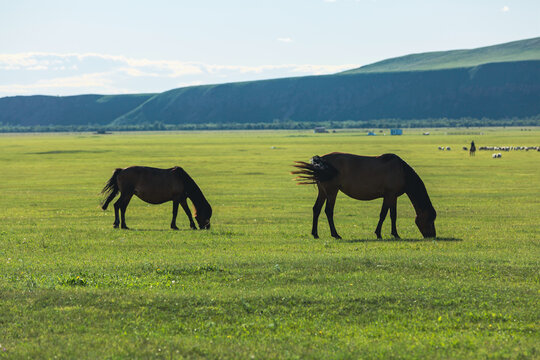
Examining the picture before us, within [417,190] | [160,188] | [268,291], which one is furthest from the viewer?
[160,188]

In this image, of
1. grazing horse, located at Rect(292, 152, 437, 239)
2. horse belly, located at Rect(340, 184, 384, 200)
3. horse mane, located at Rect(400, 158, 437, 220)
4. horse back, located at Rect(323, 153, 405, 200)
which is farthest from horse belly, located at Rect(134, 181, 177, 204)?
horse mane, located at Rect(400, 158, 437, 220)

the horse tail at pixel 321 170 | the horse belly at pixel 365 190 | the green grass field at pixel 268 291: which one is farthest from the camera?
the horse belly at pixel 365 190

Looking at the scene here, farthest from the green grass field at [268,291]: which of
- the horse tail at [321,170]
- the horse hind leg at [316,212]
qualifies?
the horse tail at [321,170]

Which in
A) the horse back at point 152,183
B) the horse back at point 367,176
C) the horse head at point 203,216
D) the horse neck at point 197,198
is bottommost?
the horse head at point 203,216

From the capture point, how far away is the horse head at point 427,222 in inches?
838

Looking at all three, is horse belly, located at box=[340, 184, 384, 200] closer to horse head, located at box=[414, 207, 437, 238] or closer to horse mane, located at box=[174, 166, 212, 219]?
horse head, located at box=[414, 207, 437, 238]

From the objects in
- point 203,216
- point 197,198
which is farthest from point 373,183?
point 197,198

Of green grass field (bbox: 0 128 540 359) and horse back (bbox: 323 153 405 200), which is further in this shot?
horse back (bbox: 323 153 405 200)

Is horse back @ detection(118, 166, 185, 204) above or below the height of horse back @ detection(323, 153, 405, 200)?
below

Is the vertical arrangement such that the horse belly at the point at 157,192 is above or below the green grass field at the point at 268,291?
above

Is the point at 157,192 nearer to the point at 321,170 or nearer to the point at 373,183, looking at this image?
the point at 321,170

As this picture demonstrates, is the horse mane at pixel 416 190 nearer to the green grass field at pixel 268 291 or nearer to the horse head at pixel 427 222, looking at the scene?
the horse head at pixel 427 222

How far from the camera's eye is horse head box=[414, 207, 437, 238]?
21.3 m

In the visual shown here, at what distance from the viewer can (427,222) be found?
69.9ft
